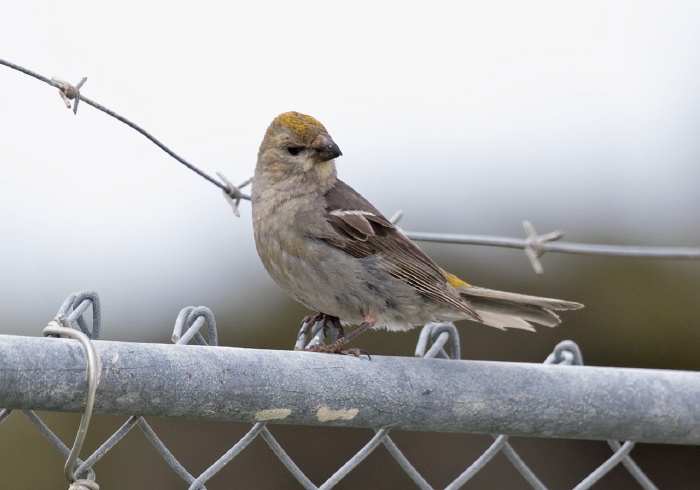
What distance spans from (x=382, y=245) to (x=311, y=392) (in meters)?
1.72

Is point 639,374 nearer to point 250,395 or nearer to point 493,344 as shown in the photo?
point 250,395

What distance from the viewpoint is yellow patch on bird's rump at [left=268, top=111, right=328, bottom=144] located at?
3.90 m

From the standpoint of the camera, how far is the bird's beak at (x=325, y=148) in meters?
3.81

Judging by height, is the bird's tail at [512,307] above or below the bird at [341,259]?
below

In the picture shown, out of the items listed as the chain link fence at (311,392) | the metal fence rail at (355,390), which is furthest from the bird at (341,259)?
the metal fence rail at (355,390)

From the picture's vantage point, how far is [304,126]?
154 inches

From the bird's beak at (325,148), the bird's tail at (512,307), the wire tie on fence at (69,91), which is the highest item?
the wire tie on fence at (69,91)

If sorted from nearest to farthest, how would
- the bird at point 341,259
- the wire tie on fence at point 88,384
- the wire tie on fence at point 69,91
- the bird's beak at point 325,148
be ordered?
the wire tie on fence at point 88,384
the wire tie on fence at point 69,91
the bird at point 341,259
the bird's beak at point 325,148

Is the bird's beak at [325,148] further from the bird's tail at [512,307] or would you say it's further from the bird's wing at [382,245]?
the bird's tail at [512,307]

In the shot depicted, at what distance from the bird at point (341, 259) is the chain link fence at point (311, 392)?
78 centimetres

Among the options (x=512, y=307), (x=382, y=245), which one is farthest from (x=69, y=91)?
(x=512, y=307)

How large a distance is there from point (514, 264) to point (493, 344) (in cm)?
75

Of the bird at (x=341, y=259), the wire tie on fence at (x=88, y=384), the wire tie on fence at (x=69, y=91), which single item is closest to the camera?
the wire tie on fence at (x=88, y=384)

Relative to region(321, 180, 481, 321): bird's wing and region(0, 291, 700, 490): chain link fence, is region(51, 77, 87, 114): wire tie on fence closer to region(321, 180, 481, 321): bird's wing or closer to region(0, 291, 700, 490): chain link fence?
region(0, 291, 700, 490): chain link fence
